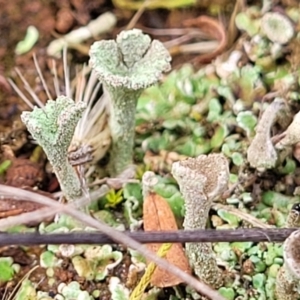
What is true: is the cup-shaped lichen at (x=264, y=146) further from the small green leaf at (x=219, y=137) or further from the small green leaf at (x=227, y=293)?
the small green leaf at (x=227, y=293)

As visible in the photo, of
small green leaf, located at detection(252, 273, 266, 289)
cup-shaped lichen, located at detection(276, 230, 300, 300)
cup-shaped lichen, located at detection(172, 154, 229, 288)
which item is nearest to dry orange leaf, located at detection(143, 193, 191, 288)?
cup-shaped lichen, located at detection(172, 154, 229, 288)

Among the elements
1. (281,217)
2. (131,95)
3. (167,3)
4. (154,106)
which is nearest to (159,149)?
(154,106)

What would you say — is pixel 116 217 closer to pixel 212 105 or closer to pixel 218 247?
pixel 218 247

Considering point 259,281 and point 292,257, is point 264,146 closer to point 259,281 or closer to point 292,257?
point 259,281

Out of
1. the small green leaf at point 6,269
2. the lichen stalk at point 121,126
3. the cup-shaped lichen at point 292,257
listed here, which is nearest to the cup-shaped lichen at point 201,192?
the cup-shaped lichen at point 292,257

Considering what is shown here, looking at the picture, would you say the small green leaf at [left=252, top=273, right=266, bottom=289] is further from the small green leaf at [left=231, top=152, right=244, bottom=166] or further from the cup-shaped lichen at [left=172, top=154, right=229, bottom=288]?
the small green leaf at [left=231, top=152, right=244, bottom=166]
